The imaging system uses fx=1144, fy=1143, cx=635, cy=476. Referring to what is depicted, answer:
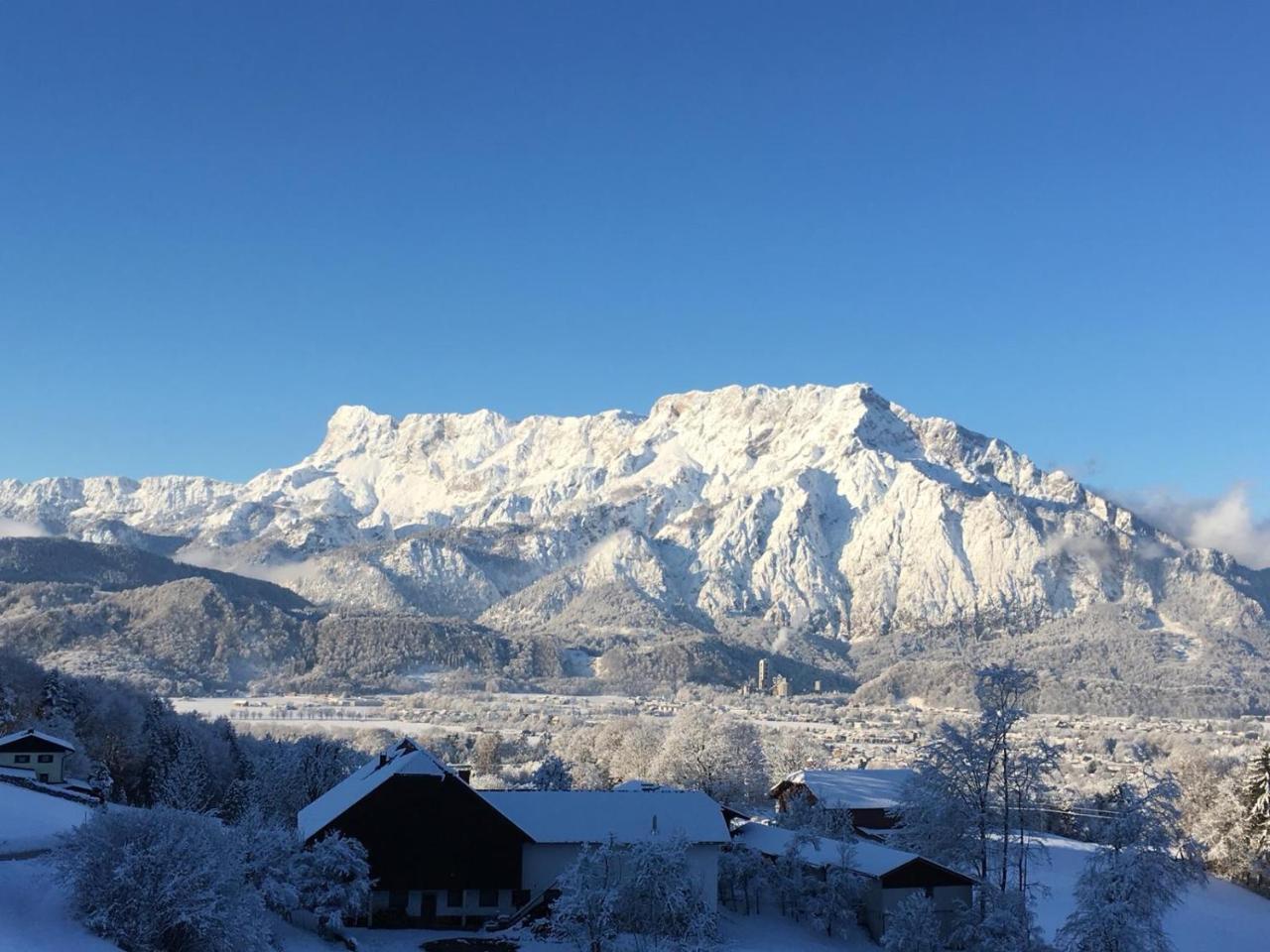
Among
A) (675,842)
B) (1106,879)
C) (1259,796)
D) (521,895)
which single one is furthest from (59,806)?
(1259,796)

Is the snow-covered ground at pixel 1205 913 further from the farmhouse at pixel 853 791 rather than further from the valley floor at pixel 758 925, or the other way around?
the farmhouse at pixel 853 791

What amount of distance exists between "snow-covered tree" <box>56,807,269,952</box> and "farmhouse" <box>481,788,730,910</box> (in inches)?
626

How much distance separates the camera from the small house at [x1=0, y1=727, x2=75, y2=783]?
2393 inches

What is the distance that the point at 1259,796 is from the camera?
225 feet

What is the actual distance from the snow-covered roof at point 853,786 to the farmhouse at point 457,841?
1140 inches

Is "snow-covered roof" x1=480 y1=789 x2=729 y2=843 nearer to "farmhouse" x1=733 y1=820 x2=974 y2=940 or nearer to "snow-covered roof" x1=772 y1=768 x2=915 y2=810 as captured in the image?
"farmhouse" x1=733 y1=820 x2=974 y2=940

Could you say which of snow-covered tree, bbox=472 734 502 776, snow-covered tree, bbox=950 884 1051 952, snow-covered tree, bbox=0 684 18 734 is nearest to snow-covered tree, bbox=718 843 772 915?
snow-covered tree, bbox=950 884 1051 952

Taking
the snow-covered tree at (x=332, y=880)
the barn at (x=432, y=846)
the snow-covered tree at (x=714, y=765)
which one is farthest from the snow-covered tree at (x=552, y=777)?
the snow-covered tree at (x=332, y=880)

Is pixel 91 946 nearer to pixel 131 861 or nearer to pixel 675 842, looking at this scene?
pixel 131 861

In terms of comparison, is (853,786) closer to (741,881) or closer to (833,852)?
(833,852)

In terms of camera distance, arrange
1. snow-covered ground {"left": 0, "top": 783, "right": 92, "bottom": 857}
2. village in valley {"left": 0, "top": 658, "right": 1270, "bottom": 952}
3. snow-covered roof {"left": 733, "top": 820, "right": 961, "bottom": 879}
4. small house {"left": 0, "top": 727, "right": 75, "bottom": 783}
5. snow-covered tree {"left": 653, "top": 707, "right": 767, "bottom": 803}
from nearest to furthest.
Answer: snow-covered ground {"left": 0, "top": 783, "right": 92, "bottom": 857} → village in valley {"left": 0, "top": 658, "right": 1270, "bottom": 952} → snow-covered roof {"left": 733, "top": 820, "right": 961, "bottom": 879} → small house {"left": 0, "top": 727, "right": 75, "bottom": 783} → snow-covered tree {"left": 653, "top": 707, "right": 767, "bottom": 803}

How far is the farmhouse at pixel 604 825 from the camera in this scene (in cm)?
4247

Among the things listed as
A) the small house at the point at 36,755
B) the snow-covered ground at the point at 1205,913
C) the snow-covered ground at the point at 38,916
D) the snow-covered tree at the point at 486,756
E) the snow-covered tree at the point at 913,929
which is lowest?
the snow-covered tree at the point at 486,756

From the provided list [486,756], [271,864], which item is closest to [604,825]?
[271,864]
